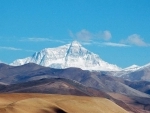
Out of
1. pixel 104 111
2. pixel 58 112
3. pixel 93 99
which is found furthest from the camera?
pixel 93 99

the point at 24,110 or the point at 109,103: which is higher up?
the point at 109,103

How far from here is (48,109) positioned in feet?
436

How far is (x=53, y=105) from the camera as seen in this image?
142 meters

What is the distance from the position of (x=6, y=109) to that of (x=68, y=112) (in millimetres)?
28625

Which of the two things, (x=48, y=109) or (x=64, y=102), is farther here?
(x=64, y=102)

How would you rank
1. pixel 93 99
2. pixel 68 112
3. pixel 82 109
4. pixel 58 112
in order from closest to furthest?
pixel 58 112 < pixel 68 112 < pixel 82 109 < pixel 93 99

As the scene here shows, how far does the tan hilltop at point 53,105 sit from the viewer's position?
12425cm

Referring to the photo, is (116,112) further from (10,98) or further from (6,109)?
(6,109)

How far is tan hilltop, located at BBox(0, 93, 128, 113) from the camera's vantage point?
124m

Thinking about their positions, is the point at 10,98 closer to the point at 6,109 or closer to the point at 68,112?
the point at 68,112

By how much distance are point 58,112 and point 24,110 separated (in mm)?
12345

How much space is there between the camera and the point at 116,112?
171m

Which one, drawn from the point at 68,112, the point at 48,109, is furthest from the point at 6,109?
the point at 68,112

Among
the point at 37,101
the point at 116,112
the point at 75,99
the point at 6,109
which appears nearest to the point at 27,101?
the point at 37,101
